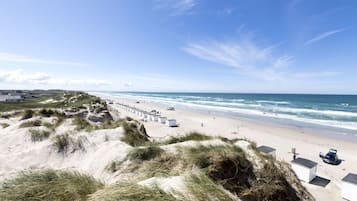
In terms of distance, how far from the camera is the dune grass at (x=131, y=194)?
2365mm

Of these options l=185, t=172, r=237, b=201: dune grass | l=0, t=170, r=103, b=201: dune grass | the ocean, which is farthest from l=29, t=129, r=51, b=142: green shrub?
the ocean

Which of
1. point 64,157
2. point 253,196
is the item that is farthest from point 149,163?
point 64,157

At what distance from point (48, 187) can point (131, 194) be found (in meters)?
1.54

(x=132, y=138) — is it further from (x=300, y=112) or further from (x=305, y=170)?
(x=300, y=112)

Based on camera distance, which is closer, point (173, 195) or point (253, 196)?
point (173, 195)

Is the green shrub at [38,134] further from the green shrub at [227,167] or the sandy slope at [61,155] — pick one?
the green shrub at [227,167]

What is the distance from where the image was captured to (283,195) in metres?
4.45

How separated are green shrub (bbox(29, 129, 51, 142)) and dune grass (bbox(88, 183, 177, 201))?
27.9 ft

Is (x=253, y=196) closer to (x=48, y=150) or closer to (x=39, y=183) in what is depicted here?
(x=39, y=183)

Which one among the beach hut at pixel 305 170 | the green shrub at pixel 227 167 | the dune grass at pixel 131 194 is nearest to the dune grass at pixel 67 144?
the green shrub at pixel 227 167

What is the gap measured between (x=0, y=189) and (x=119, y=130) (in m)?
6.98

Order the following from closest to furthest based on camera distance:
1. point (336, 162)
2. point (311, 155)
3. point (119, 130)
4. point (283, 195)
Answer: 1. point (283, 195)
2. point (119, 130)
3. point (336, 162)
4. point (311, 155)

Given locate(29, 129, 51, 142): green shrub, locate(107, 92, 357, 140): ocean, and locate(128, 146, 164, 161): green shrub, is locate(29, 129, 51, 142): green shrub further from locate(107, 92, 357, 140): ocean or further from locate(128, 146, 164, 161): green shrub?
locate(107, 92, 357, 140): ocean

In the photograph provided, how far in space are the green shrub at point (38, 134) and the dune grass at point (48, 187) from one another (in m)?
7.02
